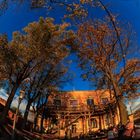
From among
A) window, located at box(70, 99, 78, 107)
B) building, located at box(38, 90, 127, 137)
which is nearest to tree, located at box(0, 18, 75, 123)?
building, located at box(38, 90, 127, 137)

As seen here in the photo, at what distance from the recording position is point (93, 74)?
20.2 meters

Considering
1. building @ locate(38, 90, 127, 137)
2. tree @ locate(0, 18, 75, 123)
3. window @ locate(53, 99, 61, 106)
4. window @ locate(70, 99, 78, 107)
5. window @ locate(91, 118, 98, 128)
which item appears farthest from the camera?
window @ locate(70, 99, 78, 107)

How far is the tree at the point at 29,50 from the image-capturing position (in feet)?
57.6

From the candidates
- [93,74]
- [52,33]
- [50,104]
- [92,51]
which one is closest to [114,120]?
[50,104]

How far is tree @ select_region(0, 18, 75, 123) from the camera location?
17562 mm

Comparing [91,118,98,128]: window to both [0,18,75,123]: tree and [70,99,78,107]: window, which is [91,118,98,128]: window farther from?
[0,18,75,123]: tree

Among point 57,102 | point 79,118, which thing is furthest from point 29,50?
point 57,102

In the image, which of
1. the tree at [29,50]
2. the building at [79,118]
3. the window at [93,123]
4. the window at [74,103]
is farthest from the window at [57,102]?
the tree at [29,50]

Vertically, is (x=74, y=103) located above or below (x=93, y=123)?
above

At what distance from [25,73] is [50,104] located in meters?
19.8

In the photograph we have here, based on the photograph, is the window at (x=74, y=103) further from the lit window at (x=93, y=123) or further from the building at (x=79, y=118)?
the lit window at (x=93, y=123)

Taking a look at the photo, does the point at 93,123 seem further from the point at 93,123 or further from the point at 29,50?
the point at 29,50

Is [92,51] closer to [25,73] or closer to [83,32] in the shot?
[83,32]

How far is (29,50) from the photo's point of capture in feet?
58.1
